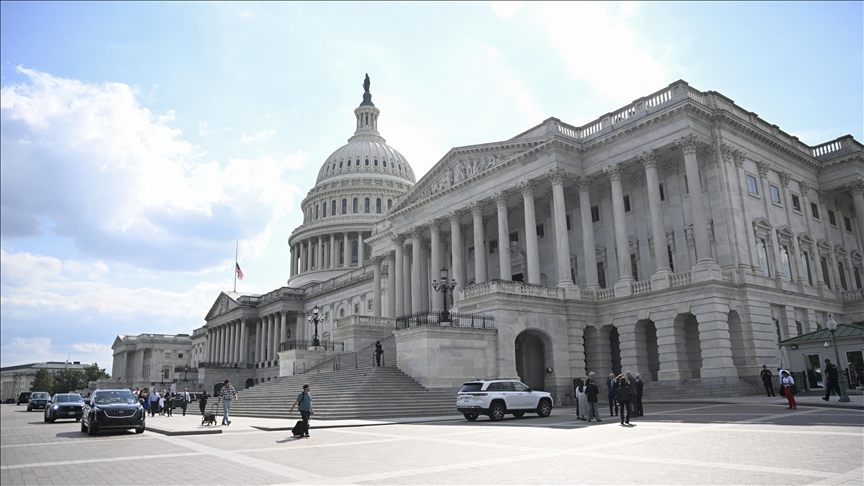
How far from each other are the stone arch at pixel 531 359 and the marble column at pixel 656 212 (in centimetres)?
913

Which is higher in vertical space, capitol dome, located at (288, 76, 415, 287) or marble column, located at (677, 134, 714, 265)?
capitol dome, located at (288, 76, 415, 287)

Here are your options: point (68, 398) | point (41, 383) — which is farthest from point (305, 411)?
point (41, 383)

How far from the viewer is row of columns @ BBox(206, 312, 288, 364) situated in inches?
3949

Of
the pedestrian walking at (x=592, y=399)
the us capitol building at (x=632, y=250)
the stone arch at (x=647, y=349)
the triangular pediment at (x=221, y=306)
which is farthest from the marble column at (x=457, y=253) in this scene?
the triangular pediment at (x=221, y=306)

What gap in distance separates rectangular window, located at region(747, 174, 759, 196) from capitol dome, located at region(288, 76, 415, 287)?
78100mm

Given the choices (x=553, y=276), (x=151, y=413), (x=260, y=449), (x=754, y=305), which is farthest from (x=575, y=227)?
(x=260, y=449)

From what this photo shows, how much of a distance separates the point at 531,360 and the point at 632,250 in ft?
36.5

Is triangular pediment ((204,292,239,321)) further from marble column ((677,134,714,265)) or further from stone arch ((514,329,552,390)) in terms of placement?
marble column ((677,134,714,265))

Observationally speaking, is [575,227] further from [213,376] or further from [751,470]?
[213,376]

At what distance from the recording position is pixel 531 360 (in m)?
42.1

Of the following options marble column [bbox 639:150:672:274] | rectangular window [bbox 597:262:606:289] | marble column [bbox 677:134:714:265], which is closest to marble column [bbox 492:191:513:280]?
rectangular window [bbox 597:262:606:289]

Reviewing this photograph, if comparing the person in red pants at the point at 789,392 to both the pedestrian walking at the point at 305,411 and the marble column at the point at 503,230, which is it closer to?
the pedestrian walking at the point at 305,411

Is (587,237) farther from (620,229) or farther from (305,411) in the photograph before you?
(305,411)

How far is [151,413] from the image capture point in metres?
37.9
